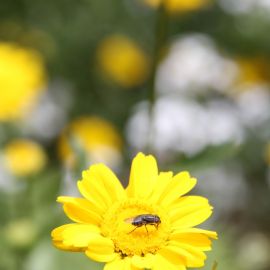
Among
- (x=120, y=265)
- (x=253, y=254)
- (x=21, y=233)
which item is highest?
(x=253, y=254)

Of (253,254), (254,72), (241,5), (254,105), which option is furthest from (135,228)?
(241,5)

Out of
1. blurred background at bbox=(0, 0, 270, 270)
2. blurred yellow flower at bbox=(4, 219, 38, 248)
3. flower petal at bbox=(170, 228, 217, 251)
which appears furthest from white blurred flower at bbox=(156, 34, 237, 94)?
flower petal at bbox=(170, 228, 217, 251)

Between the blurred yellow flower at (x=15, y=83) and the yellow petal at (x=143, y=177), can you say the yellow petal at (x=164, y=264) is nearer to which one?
the yellow petal at (x=143, y=177)

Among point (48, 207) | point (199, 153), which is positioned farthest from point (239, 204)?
point (199, 153)

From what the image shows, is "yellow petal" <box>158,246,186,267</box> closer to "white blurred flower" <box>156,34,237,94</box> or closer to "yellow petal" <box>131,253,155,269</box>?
"yellow petal" <box>131,253,155,269</box>

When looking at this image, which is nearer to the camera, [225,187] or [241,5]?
[225,187]

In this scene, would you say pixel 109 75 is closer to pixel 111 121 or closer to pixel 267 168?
pixel 111 121

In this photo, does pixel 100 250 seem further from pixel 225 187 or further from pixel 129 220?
pixel 225 187
